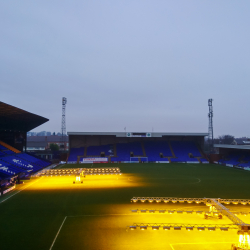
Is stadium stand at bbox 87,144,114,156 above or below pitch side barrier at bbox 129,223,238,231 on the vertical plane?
above

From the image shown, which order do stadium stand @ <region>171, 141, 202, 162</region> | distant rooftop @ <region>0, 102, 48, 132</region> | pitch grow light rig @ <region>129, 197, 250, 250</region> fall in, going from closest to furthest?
1. pitch grow light rig @ <region>129, 197, 250, 250</region>
2. distant rooftop @ <region>0, 102, 48, 132</region>
3. stadium stand @ <region>171, 141, 202, 162</region>

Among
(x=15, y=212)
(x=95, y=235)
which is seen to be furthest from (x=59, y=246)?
(x=15, y=212)

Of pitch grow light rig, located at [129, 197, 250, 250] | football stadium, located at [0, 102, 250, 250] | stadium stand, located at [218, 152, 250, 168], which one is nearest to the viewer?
pitch grow light rig, located at [129, 197, 250, 250]

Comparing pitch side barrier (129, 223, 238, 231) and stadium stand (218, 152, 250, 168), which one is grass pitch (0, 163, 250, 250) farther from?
stadium stand (218, 152, 250, 168)

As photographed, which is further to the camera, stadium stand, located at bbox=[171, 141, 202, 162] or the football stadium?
Answer: stadium stand, located at bbox=[171, 141, 202, 162]

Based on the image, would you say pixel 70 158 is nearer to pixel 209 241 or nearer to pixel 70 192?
pixel 70 192

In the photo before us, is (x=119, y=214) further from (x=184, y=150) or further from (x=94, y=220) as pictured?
(x=184, y=150)

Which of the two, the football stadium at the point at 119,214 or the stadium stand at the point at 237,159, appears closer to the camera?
the football stadium at the point at 119,214

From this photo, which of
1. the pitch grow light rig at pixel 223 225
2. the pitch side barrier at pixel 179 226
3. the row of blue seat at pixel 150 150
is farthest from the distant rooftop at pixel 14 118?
the pitch grow light rig at pixel 223 225

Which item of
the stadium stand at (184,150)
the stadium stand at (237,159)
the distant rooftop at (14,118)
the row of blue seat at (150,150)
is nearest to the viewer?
the distant rooftop at (14,118)

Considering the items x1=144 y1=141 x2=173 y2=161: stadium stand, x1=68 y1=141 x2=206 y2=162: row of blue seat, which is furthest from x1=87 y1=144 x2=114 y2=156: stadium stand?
x1=144 y1=141 x2=173 y2=161: stadium stand

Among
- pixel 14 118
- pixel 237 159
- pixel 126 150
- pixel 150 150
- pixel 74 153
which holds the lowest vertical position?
pixel 237 159

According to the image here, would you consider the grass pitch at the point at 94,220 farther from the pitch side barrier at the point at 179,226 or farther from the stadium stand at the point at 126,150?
the stadium stand at the point at 126,150

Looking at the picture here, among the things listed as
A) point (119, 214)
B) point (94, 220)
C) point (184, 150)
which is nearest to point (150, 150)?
point (184, 150)
